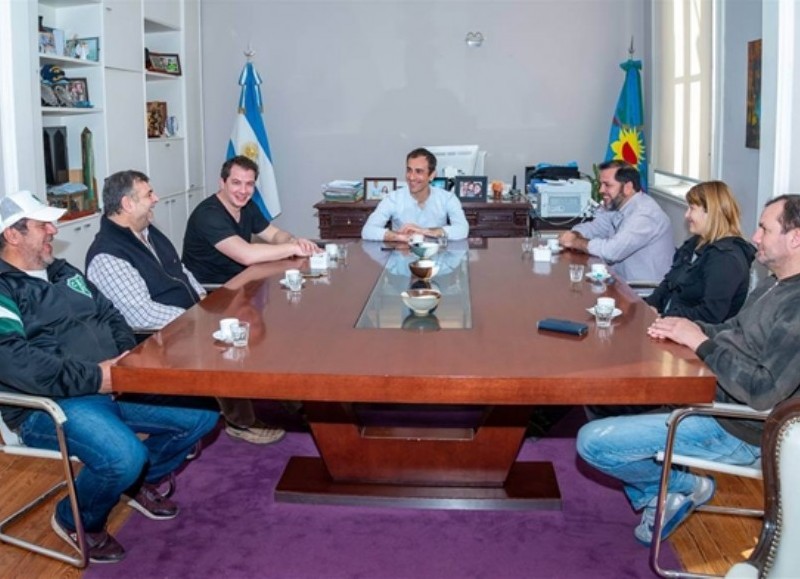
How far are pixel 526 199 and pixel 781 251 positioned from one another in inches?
145

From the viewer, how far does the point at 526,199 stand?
19.8 feet

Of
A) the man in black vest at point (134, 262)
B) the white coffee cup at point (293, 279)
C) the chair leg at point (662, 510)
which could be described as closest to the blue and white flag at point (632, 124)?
the white coffee cup at point (293, 279)

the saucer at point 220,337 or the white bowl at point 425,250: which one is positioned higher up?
the white bowl at point 425,250

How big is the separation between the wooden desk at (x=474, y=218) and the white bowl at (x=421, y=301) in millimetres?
3115

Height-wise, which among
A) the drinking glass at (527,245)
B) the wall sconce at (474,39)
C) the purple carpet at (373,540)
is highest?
the wall sconce at (474,39)

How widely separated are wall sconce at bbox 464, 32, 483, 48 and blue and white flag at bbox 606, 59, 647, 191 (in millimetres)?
1060

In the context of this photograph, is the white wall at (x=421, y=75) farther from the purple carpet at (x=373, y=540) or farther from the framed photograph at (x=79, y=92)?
the purple carpet at (x=373, y=540)

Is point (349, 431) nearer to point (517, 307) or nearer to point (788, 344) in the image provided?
point (517, 307)

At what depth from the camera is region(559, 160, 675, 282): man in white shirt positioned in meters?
4.04

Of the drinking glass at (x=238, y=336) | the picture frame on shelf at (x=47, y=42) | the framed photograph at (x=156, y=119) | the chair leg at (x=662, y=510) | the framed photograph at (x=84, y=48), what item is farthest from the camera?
the framed photograph at (x=156, y=119)

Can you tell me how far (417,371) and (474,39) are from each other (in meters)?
4.67

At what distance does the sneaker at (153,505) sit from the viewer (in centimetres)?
293

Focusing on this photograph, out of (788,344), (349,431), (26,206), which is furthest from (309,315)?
(788,344)

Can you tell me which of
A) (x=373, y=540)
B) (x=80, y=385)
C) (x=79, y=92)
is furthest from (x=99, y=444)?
(x=79, y=92)
